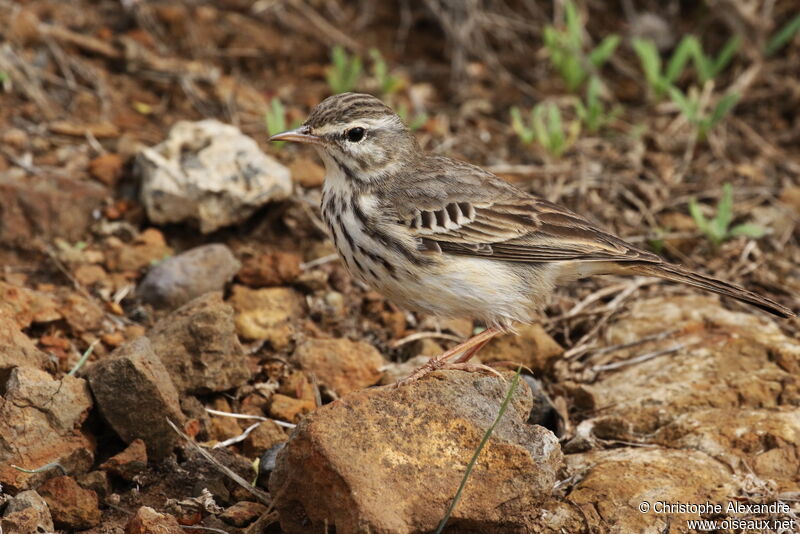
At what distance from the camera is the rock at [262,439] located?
208 inches

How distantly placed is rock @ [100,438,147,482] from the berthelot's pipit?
5.16ft

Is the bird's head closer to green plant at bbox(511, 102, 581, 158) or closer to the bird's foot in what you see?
the bird's foot

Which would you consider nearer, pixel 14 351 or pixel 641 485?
pixel 641 485

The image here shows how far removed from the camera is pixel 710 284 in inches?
218

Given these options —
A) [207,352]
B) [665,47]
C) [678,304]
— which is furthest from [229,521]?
[665,47]

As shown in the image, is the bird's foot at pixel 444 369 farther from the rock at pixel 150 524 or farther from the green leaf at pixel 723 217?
the green leaf at pixel 723 217

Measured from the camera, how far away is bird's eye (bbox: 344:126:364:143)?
5.80 meters

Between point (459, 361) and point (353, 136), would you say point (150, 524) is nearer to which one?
point (459, 361)

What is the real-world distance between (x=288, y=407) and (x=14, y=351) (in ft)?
5.14

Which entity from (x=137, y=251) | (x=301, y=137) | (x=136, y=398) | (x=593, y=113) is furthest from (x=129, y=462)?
(x=593, y=113)

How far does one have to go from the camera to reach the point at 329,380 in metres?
5.95

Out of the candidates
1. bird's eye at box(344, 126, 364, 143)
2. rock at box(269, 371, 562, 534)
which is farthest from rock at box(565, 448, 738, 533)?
bird's eye at box(344, 126, 364, 143)

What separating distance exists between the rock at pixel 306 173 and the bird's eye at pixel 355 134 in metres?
1.94

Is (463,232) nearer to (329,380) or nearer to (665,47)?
(329,380)
